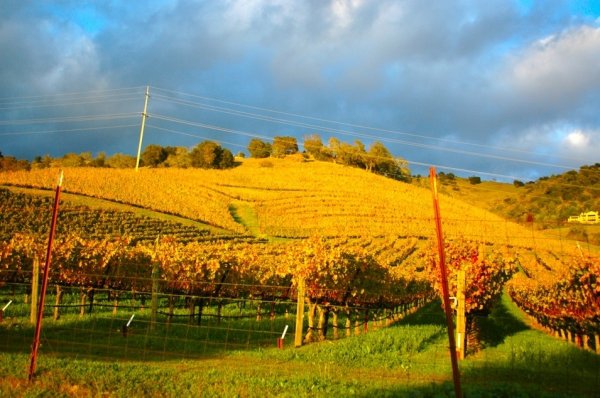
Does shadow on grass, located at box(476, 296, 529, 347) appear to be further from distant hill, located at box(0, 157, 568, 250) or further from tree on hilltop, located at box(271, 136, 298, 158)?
tree on hilltop, located at box(271, 136, 298, 158)

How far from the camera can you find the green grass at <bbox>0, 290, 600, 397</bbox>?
7707 millimetres

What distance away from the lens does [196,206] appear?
57375 millimetres

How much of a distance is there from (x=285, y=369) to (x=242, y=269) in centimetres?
1227

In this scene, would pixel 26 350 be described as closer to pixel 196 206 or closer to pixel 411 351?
pixel 411 351

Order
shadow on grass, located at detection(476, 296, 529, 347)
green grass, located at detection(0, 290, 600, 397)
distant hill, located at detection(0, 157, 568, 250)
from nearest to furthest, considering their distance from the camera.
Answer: green grass, located at detection(0, 290, 600, 397)
shadow on grass, located at detection(476, 296, 529, 347)
distant hill, located at detection(0, 157, 568, 250)

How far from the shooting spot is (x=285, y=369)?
10.2 metres

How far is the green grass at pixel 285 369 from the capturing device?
771 cm

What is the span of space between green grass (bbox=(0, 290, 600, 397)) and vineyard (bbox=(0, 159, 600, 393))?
0.41 m

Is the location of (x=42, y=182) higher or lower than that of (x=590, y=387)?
higher

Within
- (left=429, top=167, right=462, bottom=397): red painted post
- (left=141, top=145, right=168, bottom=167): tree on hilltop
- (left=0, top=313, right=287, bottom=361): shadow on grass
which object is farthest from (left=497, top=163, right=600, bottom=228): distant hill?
(left=141, top=145, right=168, bottom=167): tree on hilltop

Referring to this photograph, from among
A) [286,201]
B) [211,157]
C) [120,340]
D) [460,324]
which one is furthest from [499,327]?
[211,157]

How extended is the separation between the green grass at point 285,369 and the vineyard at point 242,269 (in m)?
0.41

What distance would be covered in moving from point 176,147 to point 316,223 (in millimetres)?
58772

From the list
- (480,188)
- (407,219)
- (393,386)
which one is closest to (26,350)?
(393,386)
